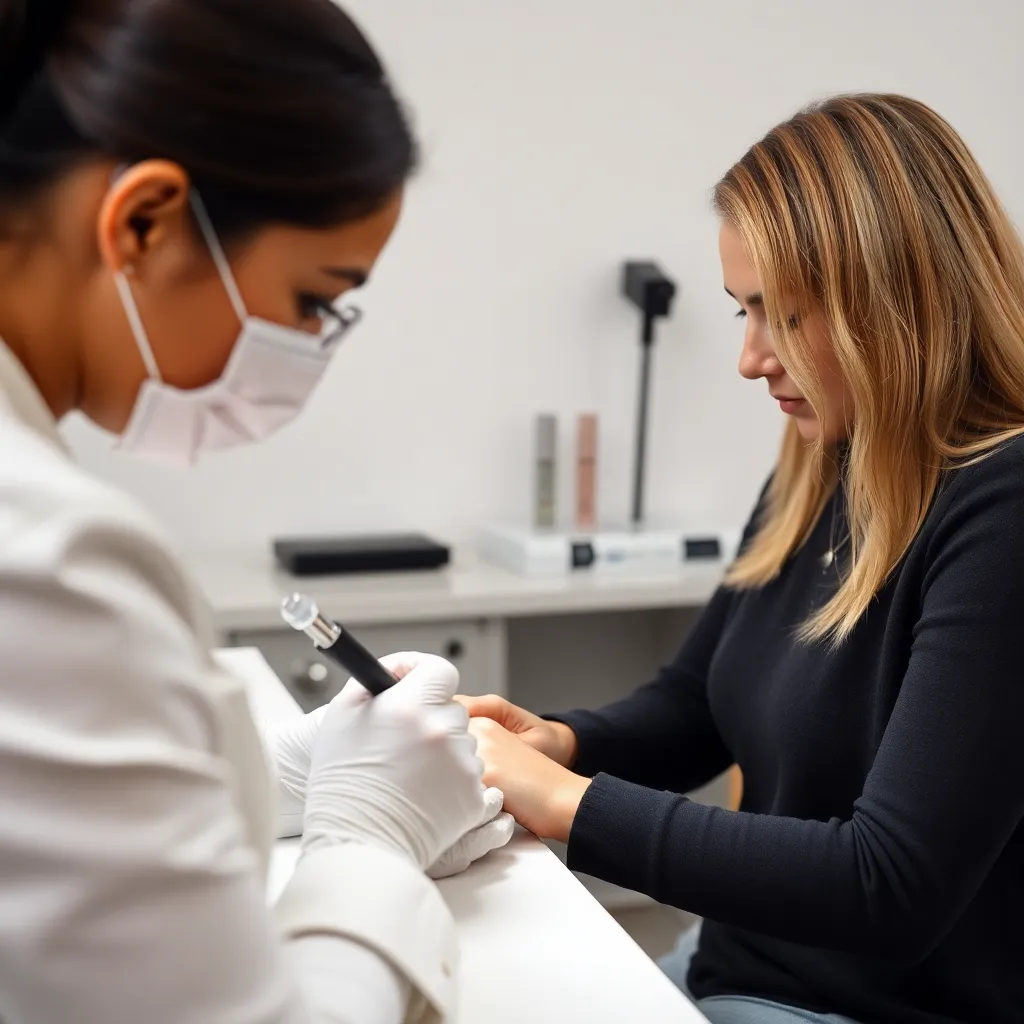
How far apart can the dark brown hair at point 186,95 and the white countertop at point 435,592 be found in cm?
121

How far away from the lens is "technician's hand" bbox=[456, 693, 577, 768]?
3.56 ft

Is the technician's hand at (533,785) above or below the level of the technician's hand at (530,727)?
above

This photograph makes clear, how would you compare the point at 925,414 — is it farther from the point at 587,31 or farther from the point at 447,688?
the point at 587,31

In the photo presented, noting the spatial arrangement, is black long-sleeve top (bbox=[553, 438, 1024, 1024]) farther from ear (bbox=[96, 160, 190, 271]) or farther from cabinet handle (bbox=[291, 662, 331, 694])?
cabinet handle (bbox=[291, 662, 331, 694])

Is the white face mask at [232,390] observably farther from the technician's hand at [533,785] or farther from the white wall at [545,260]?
the white wall at [545,260]

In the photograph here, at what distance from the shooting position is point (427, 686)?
80cm

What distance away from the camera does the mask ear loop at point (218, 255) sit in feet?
1.98

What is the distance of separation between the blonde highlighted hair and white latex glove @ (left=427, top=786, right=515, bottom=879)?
0.34m

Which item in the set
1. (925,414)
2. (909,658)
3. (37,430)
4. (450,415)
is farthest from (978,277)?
(450,415)

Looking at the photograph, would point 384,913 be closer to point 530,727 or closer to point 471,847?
point 471,847

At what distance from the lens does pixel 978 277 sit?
100 cm

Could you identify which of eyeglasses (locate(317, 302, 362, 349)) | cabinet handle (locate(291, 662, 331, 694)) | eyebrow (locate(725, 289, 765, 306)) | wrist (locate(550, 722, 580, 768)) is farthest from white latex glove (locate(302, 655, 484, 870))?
cabinet handle (locate(291, 662, 331, 694))

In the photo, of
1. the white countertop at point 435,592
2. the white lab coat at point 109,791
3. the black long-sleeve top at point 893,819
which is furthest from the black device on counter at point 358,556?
the white lab coat at point 109,791

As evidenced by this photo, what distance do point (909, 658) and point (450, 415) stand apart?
1.43 m
